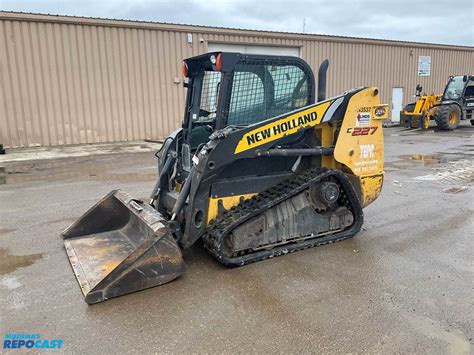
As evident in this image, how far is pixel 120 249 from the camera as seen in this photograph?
423 centimetres

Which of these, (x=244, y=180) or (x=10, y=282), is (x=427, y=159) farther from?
(x=10, y=282)

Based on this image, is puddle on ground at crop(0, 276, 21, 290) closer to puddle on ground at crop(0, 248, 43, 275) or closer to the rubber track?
puddle on ground at crop(0, 248, 43, 275)

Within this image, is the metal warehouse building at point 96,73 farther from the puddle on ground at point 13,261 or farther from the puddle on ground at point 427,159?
the puddle on ground at point 13,261

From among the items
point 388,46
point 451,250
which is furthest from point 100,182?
point 388,46

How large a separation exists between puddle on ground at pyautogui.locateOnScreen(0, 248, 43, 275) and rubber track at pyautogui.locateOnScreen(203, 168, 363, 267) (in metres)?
1.81

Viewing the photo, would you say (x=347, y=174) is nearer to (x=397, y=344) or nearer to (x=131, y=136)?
(x=397, y=344)

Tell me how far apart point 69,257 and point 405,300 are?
3.12m

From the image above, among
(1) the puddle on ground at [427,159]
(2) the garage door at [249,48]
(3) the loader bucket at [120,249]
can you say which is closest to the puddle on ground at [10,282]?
(3) the loader bucket at [120,249]

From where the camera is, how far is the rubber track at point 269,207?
386 cm

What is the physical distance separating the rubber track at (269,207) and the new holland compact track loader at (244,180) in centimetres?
1

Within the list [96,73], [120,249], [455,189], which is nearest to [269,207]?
[120,249]

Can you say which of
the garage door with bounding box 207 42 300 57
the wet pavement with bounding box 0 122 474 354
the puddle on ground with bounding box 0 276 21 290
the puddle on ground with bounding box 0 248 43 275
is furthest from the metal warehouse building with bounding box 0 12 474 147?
the puddle on ground with bounding box 0 276 21 290

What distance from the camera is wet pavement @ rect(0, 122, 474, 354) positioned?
9.27 ft

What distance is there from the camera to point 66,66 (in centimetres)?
1366
